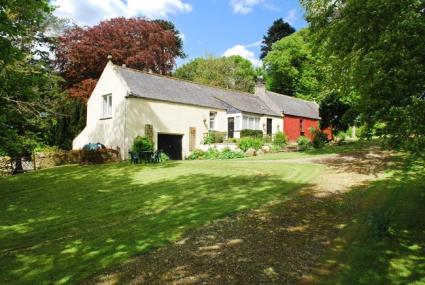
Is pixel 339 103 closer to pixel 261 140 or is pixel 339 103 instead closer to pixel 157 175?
pixel 261 140

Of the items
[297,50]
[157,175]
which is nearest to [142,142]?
[157,175]

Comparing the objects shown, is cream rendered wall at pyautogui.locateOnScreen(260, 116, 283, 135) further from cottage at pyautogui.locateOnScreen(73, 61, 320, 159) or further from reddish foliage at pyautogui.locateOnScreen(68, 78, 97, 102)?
reddish foliage at pyautogui.locateOnScreen(68, 78, 97, 102)

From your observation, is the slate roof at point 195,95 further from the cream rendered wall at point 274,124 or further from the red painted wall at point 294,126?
the red painted wall at point 294,126

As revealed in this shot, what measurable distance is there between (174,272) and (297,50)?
55.3 metres

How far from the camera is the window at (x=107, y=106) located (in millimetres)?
29469

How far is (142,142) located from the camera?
25.5m

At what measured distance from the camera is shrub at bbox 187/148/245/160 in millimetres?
27125

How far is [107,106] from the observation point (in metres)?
29.8

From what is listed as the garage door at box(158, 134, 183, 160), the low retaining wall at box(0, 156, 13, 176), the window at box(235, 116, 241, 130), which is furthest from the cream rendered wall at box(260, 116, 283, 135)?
the low retaining wall at box(0, 156, 13, 176)

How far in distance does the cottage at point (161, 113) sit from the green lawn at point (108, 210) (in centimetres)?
934

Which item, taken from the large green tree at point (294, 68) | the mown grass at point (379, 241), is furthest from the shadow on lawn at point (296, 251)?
the large green tree at point (294, 68)

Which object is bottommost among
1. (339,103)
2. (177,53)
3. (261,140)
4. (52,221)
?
(52,221)

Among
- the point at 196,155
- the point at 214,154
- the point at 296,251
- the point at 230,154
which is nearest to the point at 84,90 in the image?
the point at 196,155

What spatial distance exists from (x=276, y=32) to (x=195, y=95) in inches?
1907
